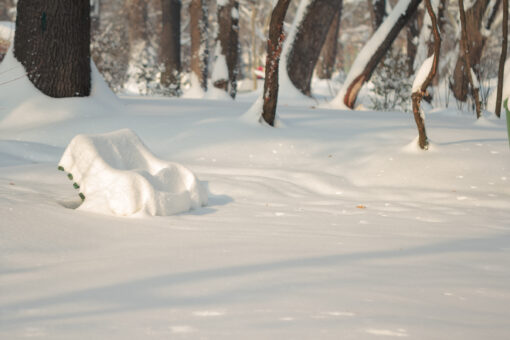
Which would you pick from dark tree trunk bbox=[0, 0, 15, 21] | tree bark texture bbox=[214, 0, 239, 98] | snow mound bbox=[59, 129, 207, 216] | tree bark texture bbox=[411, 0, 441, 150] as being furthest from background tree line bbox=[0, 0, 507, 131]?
dark tree trunk bbox=[0, 0, 15, 21]

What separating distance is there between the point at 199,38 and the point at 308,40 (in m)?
5.52

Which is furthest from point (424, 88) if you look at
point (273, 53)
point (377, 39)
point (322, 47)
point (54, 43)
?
point (322, 47)

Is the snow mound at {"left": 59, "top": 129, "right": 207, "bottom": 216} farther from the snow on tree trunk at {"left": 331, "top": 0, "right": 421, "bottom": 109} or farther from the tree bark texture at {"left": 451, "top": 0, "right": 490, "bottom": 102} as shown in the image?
the tree bark texture at {"left": 451, "top": 0, "right": 490, "bottom": 102}

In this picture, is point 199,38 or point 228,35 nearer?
point 228,35

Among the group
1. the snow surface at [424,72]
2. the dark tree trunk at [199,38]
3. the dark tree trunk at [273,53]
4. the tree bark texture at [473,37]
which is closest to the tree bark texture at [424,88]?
the snow surface at [424,72]

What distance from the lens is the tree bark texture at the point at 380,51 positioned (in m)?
9.06

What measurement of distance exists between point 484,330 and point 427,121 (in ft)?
18.8

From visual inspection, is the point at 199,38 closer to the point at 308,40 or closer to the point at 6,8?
the point at 308,40

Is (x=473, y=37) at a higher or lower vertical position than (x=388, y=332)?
higher

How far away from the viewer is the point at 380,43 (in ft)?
29.9

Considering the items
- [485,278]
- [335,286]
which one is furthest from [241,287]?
[485,278]

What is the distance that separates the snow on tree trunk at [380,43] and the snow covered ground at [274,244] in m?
3.40

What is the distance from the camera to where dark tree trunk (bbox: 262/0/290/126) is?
240 inches

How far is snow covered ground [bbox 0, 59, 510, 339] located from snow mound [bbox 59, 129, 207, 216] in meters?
0.12
